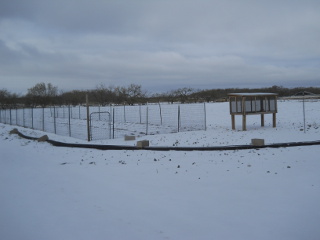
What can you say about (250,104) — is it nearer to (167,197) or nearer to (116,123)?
(167,197)

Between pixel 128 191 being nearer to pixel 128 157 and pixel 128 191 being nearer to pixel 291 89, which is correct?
pixel 128 157

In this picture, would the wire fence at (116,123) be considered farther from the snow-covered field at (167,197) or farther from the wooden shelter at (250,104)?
the snow-covered field at (167,197)

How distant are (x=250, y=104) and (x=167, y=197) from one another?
37.5 feet

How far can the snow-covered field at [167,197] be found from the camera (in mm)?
4070

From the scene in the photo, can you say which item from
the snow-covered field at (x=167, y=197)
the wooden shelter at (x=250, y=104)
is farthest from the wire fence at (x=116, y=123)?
the snow-covered field at (x=167, y=197)

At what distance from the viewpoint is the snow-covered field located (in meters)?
4.07

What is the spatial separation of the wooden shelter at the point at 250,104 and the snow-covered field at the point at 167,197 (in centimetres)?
668

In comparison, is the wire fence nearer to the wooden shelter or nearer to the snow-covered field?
the wooden shelter

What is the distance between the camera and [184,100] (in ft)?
192

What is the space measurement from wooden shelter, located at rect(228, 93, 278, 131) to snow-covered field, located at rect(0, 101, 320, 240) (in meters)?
6.68

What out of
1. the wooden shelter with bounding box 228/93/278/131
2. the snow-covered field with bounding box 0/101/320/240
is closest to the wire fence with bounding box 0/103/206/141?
the wooden shelter with bounding box 228/93/278/131

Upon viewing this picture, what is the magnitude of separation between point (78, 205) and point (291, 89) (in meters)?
62.6

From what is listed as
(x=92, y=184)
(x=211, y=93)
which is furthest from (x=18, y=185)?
(x=211, y=93)

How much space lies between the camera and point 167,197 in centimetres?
537
